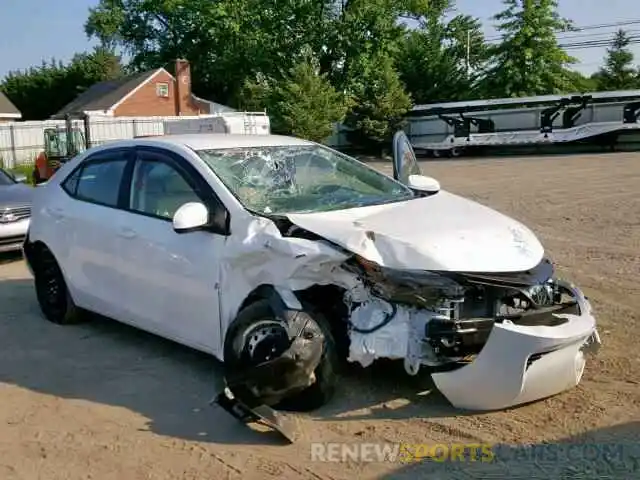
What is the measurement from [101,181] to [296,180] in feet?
5.70

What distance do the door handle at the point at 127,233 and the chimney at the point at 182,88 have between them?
42630mm

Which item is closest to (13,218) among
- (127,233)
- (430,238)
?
(127,233)

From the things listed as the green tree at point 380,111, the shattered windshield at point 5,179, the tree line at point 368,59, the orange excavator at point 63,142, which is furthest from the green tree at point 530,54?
the shattered windshield at point 5,179

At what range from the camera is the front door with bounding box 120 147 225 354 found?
15.2 ft

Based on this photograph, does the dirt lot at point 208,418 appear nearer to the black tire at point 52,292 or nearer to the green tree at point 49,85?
the black tire at point 52,292

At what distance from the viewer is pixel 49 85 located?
189ft

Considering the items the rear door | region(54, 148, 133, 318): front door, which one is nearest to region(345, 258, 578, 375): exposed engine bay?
region(54, 148, 133, 318): front door

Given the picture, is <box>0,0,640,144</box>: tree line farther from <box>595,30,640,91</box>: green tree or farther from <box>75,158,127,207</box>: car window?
<box>75,158,127,207</box>: car window

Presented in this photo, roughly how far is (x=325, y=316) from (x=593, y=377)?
5.80 ft

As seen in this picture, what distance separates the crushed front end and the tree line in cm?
3151

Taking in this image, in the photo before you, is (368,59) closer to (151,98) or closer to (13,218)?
(151,98)

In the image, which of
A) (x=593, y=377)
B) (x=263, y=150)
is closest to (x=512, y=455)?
(x=593, y=377)

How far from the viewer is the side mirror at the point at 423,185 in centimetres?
543

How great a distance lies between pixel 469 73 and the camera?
4641 cm
